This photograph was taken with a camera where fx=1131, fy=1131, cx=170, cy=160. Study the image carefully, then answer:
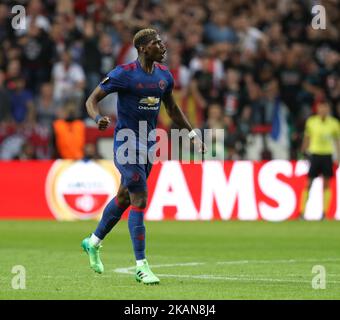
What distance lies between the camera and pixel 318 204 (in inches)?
909

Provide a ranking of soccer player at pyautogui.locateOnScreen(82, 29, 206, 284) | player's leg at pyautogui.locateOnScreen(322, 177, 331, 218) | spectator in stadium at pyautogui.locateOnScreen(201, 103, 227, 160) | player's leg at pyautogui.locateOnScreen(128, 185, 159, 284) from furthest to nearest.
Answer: spectator in stadium at pyautogui.locateOnScreen(201, 103, 227, 160) < player's leg at pyautogui.locateOnScreen(322, 177, 331, 218) < soccer player at pyautogui.locateOnScreen(82, 29, 206, 284) < player's leg at pyautogui.locateOnScreen(128, 185, 159, 284)

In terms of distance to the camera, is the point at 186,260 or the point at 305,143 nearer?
the point at 186,260

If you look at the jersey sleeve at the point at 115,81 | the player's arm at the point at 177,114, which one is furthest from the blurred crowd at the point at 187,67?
the jersey sleeve at the point at 115,81

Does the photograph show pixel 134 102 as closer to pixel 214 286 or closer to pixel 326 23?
pixel 214 286

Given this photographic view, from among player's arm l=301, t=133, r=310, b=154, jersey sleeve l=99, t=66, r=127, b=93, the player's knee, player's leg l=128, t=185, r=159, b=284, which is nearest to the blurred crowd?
player's arm l=301, t=133, r=310, b=154

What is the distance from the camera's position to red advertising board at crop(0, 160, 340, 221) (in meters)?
22.4

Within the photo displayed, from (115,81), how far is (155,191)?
10.6m

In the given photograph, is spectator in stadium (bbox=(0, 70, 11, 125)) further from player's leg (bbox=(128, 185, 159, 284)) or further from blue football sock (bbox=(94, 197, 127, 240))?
player's leg (bbox=(128, 185, 159, 284))

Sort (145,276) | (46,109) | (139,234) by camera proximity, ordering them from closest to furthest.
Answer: (145,276)
(139,234)
(46,109)

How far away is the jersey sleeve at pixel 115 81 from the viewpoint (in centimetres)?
1179

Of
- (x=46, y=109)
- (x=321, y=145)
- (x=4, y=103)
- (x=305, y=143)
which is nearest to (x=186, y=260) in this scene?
(x=321, y=145)

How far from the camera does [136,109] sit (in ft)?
39.1

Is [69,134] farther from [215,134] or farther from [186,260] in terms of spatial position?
[186,260]

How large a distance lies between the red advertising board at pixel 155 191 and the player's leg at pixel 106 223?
10.1 metres
